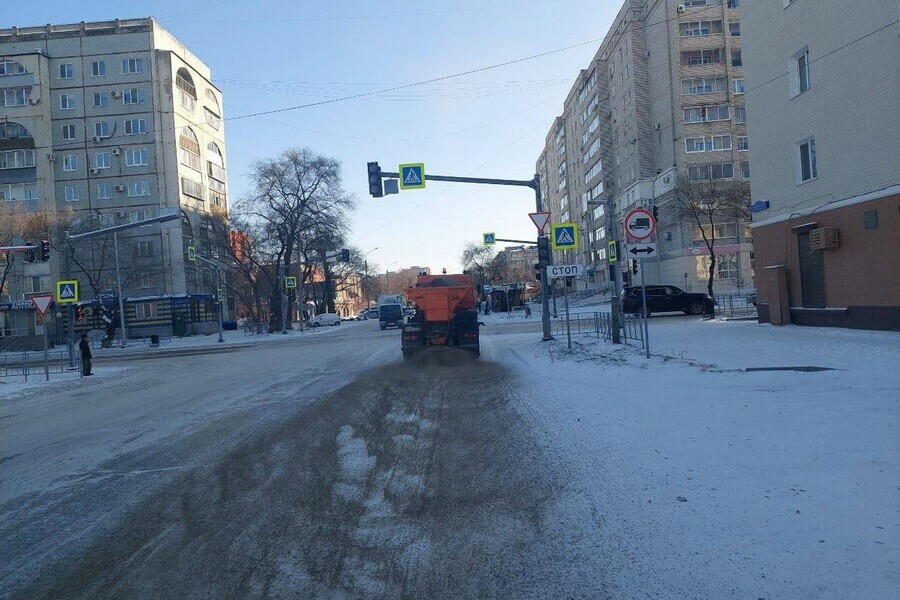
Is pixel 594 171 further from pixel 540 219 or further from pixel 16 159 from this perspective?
pixel 540 219

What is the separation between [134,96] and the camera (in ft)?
200

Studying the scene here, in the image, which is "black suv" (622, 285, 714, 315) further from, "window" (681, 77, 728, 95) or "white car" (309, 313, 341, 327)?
"white car" (309, 313, 341, 327)

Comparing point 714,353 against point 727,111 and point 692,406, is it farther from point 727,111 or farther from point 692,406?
point 727,111

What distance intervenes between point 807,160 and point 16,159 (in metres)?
63.6

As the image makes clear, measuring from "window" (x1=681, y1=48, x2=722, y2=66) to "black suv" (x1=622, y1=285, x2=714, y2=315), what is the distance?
29.8 m

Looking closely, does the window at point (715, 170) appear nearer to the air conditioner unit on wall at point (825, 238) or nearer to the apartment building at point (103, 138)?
the air conditioner unit on wall at point (825, 238)

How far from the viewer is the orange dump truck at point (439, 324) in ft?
60.6

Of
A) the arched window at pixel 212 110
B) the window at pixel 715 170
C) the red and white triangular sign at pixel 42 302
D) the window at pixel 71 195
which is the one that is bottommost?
the red and white triangular sign at pixel 42 302

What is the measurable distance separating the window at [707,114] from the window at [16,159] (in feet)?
183

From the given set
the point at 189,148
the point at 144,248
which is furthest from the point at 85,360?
the point at 189,148

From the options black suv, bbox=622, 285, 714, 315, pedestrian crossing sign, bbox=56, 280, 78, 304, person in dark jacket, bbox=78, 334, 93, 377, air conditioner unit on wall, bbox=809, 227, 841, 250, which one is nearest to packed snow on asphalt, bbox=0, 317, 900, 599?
air conditioner unit on wall, bbox=809, 227, 841, 250

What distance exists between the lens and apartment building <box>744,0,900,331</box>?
55.3 ft

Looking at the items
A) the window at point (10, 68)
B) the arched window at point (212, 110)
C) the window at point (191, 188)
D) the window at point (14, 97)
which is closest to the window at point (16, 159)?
the window at point (14, 97)

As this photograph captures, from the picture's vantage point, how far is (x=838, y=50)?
723 inches
